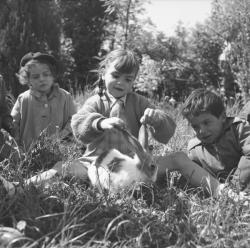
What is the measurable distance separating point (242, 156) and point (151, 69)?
15.9ft

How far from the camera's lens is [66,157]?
357 centimetres

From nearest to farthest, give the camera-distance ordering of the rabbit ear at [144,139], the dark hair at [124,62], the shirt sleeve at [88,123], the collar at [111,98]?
1. the rabbit ear at [144,139]
2. the shirt sleeve at [88,123]
3. the dark hair at [124,62]
4. the collar at [111,98]

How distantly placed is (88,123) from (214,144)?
886 millimetres

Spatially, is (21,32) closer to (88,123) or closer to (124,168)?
(88,123)

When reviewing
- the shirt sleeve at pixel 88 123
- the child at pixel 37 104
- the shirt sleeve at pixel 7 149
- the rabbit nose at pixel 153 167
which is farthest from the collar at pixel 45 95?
the rabbit nose at pixel 153 167

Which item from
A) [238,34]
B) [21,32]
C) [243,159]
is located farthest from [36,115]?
[238,34]

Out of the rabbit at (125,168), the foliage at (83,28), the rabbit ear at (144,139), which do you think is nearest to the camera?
the rabbit at (125,168)

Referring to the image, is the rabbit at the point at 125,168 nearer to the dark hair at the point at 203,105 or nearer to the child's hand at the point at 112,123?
the child's hand at the point at 112,123

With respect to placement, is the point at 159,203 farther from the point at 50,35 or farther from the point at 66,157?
the point at 50,35

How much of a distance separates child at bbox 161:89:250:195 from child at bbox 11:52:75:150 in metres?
1.31

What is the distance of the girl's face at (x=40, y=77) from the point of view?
3.96m

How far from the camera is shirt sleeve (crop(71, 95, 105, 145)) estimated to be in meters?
2.90

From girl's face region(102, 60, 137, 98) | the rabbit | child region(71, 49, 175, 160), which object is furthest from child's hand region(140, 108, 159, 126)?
girl's face region(102, 60, 137, 98)

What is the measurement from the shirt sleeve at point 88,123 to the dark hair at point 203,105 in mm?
576
